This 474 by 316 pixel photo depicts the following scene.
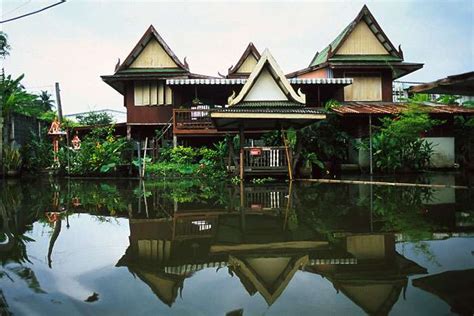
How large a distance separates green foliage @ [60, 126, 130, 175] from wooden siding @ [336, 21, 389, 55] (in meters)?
11.9

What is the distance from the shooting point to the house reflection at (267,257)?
10.3ft

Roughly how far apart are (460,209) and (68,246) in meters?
6.43

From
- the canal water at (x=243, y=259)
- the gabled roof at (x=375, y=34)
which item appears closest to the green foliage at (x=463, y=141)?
the gabled roof at (x=375, y=34)

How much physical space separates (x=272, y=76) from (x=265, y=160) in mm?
2961

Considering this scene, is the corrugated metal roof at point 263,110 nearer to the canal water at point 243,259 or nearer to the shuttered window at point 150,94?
the canal water at point 243,259

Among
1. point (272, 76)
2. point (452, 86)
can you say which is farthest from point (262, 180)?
point (452, 86)

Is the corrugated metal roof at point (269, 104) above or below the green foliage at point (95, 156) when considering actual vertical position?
above

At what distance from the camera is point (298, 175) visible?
13859mm

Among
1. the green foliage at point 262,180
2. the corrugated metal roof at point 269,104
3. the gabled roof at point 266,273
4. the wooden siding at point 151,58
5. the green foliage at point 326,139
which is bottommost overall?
the gabled roof at point 266,273

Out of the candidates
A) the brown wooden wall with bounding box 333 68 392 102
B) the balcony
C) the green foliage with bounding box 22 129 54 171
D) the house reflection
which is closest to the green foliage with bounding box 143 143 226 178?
the balcony

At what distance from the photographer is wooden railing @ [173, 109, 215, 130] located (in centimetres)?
1630

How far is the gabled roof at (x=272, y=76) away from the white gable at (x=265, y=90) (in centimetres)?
4

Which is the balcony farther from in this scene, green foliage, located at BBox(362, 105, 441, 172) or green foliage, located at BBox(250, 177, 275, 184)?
green foliage, located at BBox(362, 105, 441, 172)

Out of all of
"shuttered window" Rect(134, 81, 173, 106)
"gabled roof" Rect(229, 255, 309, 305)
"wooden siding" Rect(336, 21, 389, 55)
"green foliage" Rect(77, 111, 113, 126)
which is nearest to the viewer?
"gabled roof" Rect(229, 255, 309, 305)
